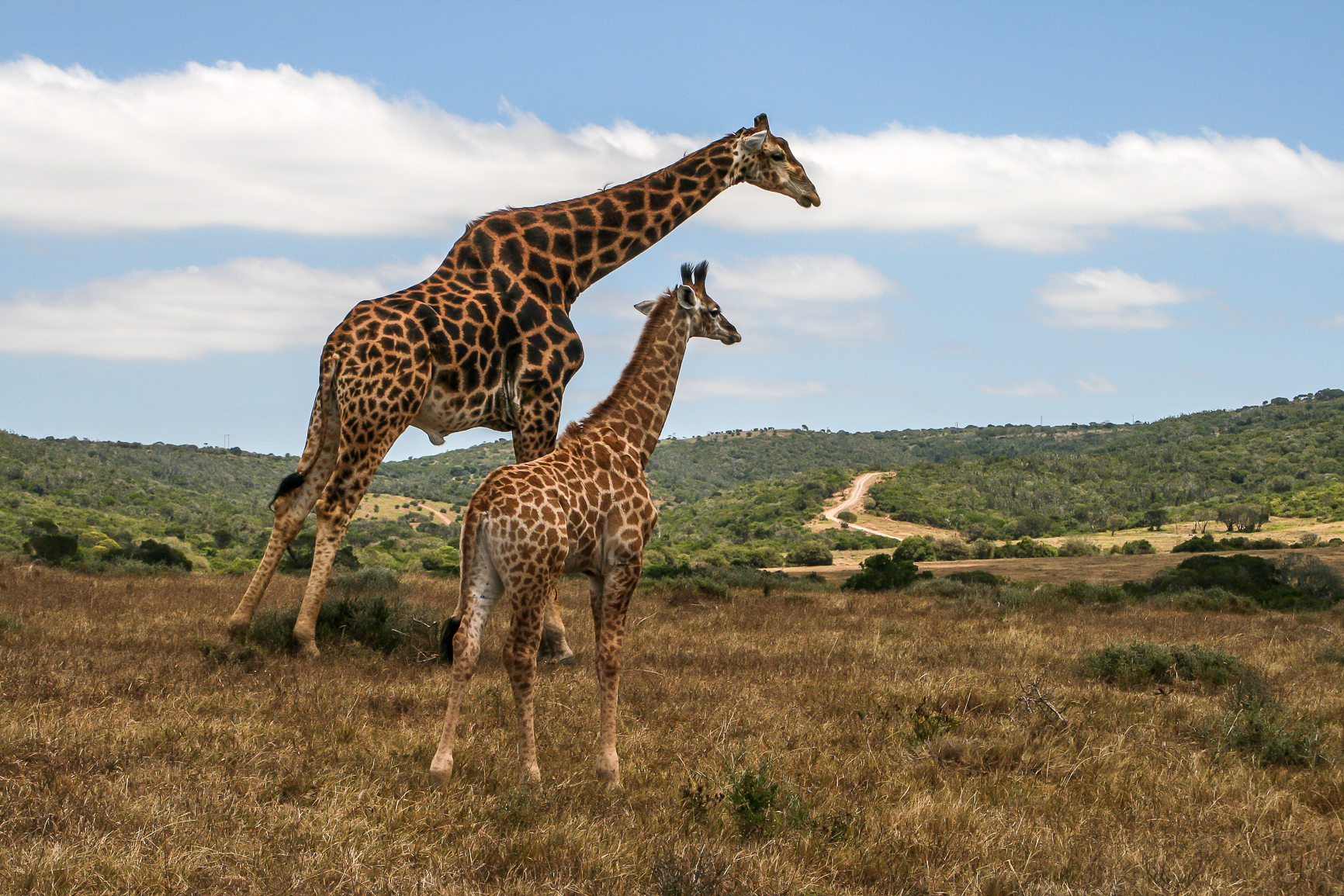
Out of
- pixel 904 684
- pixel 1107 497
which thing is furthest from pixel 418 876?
pixel 1107 497

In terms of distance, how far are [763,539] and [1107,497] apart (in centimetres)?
2947

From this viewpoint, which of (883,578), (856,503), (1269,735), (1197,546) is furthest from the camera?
(856,503)

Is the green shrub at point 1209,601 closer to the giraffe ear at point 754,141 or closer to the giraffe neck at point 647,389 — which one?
the giraffe ear at point 754,141

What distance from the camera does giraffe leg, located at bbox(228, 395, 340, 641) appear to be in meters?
10.1

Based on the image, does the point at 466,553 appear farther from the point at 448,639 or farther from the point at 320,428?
the point at 320,428

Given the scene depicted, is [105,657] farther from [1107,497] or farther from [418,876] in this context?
[1107,497]

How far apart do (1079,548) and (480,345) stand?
4316 centimetres

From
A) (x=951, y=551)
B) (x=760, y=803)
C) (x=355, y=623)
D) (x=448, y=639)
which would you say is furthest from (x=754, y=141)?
(x=951, y=551)

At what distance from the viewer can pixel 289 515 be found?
1022 centimetres

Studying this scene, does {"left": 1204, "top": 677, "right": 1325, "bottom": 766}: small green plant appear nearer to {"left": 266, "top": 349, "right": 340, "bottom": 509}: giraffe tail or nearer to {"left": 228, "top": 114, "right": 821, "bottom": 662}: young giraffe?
{"left": 228, "top": 114, "right": 821, "bottom": 662}: young giraffe

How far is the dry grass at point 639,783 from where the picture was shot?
16.4ft

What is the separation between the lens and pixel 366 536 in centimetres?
4431

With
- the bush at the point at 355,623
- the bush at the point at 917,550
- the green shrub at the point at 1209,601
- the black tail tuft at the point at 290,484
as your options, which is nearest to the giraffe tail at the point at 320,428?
the black tail tuft at the point at 290,484

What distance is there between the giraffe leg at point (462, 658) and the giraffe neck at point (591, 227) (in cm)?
498
